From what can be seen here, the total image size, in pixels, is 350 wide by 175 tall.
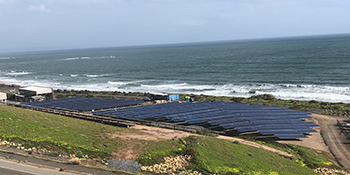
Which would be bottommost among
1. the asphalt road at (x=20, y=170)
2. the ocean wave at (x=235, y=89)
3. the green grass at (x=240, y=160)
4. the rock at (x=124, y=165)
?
the ocean wave at (x=235, y=89)

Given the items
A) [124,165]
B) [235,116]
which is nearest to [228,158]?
[124,165]

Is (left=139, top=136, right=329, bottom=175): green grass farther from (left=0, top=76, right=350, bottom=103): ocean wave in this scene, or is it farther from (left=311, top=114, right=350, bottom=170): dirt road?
(left=0, top=76, right=350, bottom=103): ocean wave

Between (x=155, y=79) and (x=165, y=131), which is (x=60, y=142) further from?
(x=155, y=79)

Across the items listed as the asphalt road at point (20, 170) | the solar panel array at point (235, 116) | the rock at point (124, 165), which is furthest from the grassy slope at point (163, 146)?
the solar panel array at point (235, 116)

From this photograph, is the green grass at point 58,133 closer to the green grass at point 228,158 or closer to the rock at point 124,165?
the rock at point 124,165

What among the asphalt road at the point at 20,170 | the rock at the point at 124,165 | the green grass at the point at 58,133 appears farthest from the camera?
the green grass at the point at 58,133
